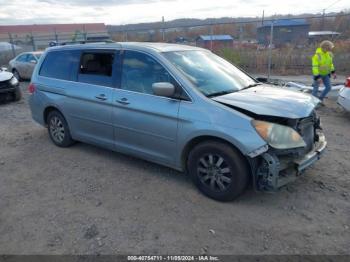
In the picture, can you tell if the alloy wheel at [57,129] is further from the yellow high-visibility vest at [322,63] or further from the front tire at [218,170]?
the yellow high-visibility vest at [322,63]

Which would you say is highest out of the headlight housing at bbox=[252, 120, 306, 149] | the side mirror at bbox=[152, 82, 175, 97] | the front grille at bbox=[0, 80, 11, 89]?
the side mirror at bbox=[152, 82, 175, 97]

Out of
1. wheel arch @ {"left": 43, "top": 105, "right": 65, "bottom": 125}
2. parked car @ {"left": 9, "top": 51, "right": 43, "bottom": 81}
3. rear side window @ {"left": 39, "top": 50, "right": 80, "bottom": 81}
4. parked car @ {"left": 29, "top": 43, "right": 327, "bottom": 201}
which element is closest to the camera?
parked car @ {"left": 29, "top": 43, "right": 327, "bottom": 201}

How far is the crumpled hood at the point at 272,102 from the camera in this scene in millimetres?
3473

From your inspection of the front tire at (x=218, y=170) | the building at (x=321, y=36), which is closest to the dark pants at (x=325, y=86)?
the front tire at (x=218, y=170)

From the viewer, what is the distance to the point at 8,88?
388 inches

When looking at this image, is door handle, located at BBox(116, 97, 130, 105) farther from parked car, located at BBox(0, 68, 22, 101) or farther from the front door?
parked car, located at BBox(0, 68, 22, 101)

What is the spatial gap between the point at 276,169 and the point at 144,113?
179 centimetres

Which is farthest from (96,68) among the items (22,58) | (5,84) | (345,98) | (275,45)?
(275,45)

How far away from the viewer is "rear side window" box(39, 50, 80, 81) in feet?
16.7

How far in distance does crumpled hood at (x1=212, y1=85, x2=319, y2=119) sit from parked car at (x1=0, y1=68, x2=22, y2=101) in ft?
27.4

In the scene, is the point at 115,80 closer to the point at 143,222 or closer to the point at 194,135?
the point at 194,135

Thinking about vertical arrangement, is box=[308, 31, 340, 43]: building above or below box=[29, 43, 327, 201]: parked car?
above

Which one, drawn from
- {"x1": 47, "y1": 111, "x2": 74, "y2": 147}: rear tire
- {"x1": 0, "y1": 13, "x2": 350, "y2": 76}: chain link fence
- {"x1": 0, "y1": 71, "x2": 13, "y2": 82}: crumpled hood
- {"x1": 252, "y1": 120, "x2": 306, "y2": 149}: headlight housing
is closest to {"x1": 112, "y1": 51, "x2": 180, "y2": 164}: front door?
{"x1": 252, "y1": 120, "x2": 306, "y2": 149}: headlight housing

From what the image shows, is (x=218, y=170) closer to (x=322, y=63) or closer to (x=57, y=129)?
(x=57, y=129)
